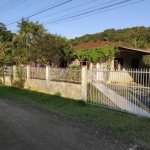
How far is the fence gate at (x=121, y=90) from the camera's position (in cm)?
751

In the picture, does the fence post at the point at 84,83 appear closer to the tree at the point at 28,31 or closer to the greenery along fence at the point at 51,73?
the greenery along fence at the point at 51,73

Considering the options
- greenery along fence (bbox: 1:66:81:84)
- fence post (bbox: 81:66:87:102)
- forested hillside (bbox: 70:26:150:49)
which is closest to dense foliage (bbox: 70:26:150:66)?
forested hillside (bbox: 70:26:150:49)

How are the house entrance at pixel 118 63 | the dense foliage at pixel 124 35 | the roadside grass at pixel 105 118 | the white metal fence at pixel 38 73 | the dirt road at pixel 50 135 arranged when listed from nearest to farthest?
the dirt road at pixel 50 135, the roadside grass at pixel 105 118, the white metal fence at pixel 38 73, the house entrance at pixel 118 63, the dense foliage at pixel 124 35

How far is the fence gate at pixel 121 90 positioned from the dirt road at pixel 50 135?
97.5 inches

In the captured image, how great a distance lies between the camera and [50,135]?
5.21 m

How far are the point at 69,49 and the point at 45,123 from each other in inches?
566

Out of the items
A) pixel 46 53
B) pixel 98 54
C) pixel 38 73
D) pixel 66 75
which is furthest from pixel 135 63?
pixel 66 75

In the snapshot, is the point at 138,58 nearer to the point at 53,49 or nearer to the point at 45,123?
the point at 53,49

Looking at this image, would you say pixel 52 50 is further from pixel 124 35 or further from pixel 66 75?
pixel 124 35

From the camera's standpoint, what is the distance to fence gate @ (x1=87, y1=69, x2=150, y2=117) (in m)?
7.51

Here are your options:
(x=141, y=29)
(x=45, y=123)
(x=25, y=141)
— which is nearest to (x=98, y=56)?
(x=45, y=123)

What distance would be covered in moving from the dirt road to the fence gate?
248cm

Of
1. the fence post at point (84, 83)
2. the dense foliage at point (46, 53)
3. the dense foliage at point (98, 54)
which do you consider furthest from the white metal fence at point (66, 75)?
the dense foliage at point (98, 54)

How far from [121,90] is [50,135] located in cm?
408
